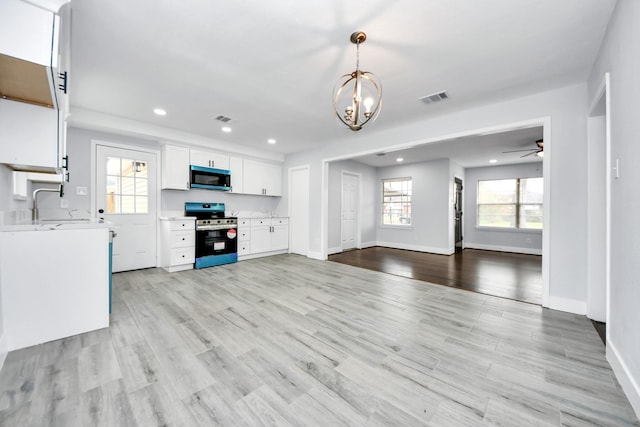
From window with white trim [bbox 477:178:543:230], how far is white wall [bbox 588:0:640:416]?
5.82 meters

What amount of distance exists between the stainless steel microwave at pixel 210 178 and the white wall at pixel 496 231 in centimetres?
685

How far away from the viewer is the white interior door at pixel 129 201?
407cm

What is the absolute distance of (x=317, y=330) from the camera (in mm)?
2285

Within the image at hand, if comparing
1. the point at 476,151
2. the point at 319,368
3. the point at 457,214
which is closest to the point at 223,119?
the point at 319,368

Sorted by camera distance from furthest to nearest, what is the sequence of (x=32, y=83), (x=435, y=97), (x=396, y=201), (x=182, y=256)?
1. (x=396, y=201)
2. (x=182, y=256)
3. (x=435, y=97)
4. (x=32, y=83)

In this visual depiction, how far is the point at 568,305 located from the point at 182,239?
5.48 m

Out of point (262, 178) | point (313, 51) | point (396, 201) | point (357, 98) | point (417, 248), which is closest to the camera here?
point (357, 98)

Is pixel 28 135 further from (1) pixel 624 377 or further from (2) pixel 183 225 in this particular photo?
(1) pixel 624 377

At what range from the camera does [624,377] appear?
1.54 metres

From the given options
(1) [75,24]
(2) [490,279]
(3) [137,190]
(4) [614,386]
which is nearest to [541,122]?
(2) [490,279]

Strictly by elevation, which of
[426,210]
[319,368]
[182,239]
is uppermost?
[426,210]

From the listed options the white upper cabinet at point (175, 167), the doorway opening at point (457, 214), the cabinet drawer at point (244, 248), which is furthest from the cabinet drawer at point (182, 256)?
the doorway opening at point (457, 214)

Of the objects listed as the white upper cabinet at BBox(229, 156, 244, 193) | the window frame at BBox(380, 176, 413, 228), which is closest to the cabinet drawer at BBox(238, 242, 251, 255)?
the white upper cabinet at BBox(229, 156, 244, 193)

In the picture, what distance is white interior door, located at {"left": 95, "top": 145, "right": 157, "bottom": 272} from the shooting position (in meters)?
4.07
